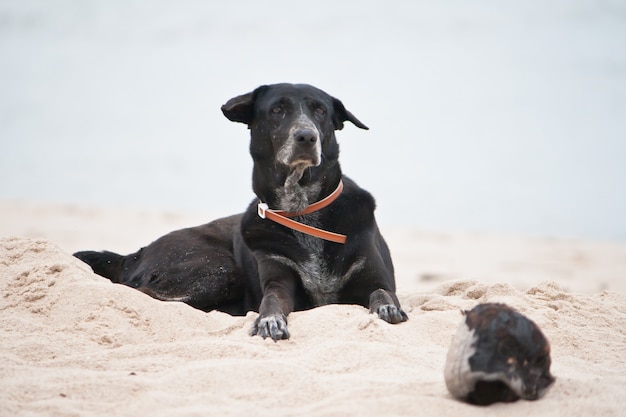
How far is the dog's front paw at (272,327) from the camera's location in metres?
4.37

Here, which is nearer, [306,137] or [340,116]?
[306,137]

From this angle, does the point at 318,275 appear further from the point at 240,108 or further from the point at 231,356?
the point at 231,356

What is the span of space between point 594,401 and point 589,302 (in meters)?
2.74

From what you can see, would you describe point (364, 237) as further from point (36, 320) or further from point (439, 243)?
point (439, 243)

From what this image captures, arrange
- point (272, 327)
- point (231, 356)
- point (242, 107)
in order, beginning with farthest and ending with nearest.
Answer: point (242, 107) < point (272, 327) < point (231, 356)

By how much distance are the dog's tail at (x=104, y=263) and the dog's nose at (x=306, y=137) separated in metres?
2.10

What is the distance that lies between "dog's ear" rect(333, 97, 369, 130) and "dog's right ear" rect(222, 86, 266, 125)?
0.50m

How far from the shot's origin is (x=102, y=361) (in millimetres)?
3783

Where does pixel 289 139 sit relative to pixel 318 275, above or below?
above

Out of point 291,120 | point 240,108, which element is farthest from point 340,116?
point 240,108

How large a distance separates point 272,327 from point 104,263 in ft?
8.06

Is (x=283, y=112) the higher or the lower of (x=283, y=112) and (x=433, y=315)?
the higher

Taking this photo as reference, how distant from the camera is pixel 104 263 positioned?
6.45m

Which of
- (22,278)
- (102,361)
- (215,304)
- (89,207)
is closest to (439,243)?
(89,207)
